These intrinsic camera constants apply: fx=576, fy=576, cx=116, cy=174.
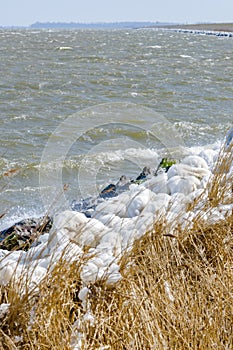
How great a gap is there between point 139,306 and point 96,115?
11.3m

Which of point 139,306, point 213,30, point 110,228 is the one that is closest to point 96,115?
point 110,228

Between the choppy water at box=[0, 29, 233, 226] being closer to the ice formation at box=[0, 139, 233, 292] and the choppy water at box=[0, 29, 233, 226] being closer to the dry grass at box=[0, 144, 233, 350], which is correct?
the ice formation at box=[0, 139, 233, 292]

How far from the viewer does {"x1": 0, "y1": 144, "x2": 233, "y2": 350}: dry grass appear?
2.26m

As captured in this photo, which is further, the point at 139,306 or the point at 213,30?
the point at 213,30

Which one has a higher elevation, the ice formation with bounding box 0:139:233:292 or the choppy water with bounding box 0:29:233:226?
the ice formation with bounding box 0:139:233:292

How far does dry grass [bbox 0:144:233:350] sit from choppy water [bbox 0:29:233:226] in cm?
111

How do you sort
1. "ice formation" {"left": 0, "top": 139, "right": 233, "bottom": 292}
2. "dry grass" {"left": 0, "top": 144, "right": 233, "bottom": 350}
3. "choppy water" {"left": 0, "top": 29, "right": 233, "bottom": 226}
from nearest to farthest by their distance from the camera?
"dry grass" {"left": 0, "top": 144, "right": 233, "bottom": 350}
"ice formation" {"left": 0, "top": 139, "right": 233, "bottom": 292}
"choppy water" {"left": 0, "top": 29, "right": 233, "bottom": 226}

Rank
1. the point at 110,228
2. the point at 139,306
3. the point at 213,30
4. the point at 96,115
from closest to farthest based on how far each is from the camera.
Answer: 1. the point at 139,306
2. the point at 110,228
3. the point at 96,115
4. the point at 213,30

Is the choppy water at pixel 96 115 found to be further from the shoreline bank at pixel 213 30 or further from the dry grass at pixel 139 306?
the shoreline bank at pixel 213 30

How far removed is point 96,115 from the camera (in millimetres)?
13570

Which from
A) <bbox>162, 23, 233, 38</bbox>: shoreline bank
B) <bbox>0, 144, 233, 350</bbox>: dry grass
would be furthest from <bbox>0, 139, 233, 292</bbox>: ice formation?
<bbox>162, 23, 233, 38</bbox>: shoreline bank

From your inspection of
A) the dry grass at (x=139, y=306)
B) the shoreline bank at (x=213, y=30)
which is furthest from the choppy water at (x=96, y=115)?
the shoreline bank at (x=213, y=30)

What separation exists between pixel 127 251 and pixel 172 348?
84 centimetres

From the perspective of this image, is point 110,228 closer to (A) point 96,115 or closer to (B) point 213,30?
(A) point 96,115
